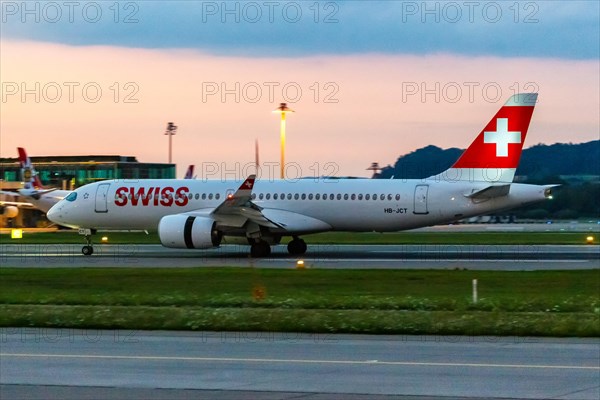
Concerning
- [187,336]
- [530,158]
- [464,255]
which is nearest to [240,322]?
[187,336]

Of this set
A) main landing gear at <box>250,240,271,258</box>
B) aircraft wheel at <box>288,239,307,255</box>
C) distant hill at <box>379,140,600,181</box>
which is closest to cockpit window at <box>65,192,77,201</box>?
main landing gear at <box>250,240,271,258</box>

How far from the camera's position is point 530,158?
140875 millimetres

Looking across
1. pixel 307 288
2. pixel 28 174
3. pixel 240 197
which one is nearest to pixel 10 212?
pixel 28 174

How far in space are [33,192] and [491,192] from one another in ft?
114

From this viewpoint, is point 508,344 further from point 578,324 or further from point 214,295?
point 214,295

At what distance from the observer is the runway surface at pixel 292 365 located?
12.0m

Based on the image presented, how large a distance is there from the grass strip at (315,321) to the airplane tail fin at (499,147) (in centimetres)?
2269

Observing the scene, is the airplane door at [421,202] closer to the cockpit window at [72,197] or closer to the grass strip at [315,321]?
the cockpit window at [72,197]

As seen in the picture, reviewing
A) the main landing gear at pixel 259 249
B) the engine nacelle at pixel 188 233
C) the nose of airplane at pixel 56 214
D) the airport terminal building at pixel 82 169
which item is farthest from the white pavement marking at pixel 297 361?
the airport terminal building at pixel 82 169

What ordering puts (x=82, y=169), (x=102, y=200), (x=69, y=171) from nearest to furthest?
(x=102, y=200) → (x=82, y=169) → (x=69, y=171)

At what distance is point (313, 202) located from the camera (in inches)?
1684

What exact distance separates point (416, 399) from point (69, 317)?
9.99 meters

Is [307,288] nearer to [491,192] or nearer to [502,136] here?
[491,192]

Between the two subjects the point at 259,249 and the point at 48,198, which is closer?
the point at 259,249
